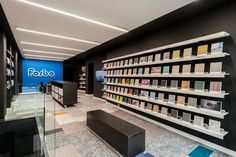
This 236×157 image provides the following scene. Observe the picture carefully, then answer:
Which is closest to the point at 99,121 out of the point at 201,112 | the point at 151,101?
the point at 151,101

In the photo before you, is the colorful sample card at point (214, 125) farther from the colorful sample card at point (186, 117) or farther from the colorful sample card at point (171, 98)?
the colorful sample card at point (171, 98)

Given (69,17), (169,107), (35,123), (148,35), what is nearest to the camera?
(69,17)

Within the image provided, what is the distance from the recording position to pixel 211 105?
2.58 meters

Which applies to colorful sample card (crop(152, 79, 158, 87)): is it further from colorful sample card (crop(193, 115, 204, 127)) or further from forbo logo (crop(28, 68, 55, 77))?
forbo logo (crop(28, 68, 55, 77))

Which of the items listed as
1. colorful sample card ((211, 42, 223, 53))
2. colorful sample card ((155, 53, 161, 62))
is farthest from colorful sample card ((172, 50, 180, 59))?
colorful sample card ((211, 42, 223, 53))

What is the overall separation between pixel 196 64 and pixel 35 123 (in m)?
4.66

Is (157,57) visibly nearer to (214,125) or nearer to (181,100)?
(181,100)

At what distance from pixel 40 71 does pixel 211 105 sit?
12179 mm

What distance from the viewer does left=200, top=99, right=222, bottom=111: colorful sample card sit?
246 centimetres

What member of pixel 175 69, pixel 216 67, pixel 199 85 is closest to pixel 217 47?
pixel 216 67

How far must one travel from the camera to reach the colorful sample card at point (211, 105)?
2465 millimetres

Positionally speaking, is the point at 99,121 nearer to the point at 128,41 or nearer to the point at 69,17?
the point at 69,17

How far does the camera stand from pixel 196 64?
9.37 feet

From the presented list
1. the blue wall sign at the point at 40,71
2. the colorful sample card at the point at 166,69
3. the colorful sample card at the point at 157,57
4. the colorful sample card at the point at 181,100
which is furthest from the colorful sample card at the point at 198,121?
the blue wall sign at the point at 40,71
